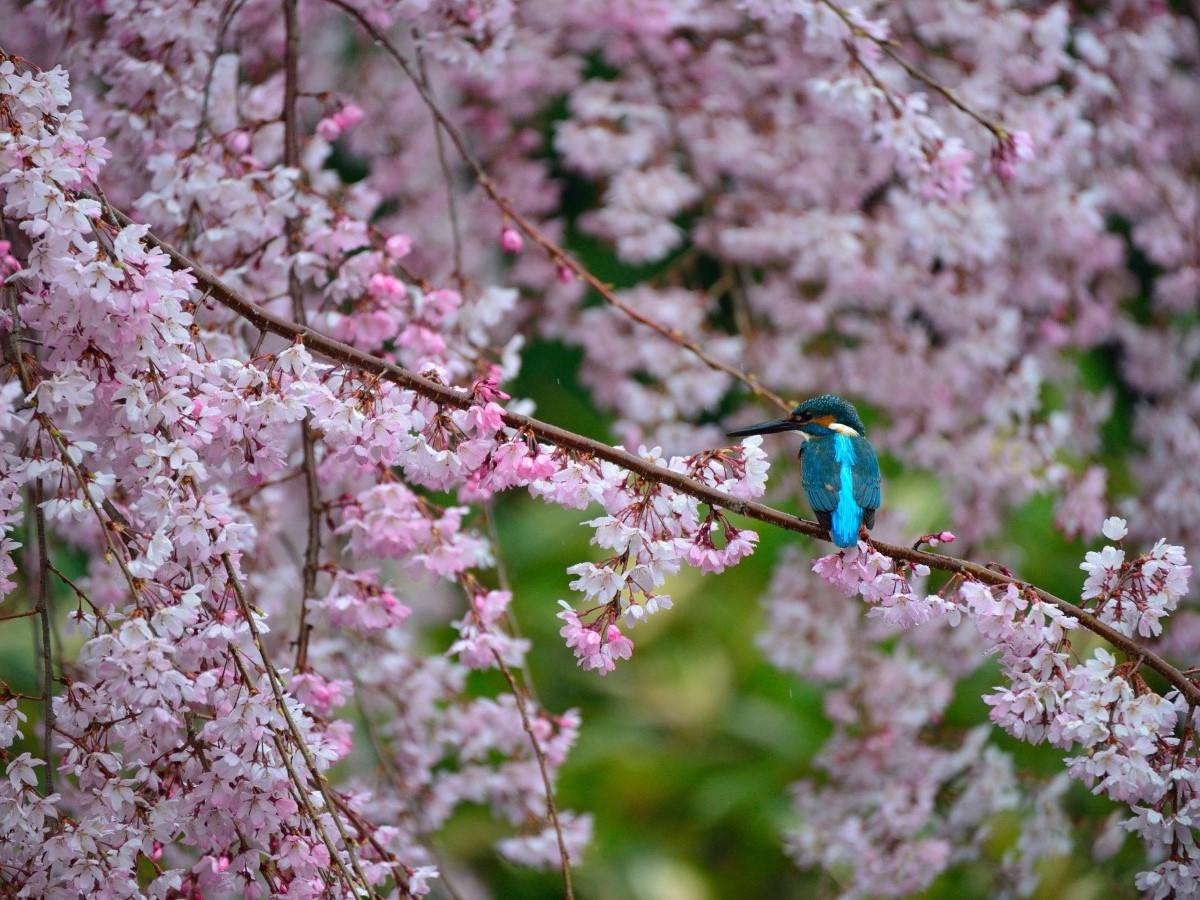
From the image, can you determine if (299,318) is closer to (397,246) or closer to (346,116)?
(397,246)

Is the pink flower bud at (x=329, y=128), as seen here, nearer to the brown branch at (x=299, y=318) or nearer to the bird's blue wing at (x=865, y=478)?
the brown branch at (x=299, y=318)

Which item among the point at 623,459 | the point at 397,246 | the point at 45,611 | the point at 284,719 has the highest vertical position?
the point at 397,246

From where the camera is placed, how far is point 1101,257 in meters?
3.65

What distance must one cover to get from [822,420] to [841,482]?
220 millimetres

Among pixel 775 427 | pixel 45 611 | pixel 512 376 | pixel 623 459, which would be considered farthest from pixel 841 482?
pixel 45 611

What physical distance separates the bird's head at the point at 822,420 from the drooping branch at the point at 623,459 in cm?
33

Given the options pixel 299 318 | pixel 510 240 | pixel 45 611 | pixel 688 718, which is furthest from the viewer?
pixel 688 718

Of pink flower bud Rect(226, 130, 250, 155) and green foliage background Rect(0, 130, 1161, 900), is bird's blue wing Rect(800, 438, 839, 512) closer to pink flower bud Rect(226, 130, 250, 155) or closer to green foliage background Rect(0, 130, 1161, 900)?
pink flower bud Rect(226, 130, 250, 155)

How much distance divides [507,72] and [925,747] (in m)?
2.09

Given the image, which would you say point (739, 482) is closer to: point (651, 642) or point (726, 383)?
point (726, 383)

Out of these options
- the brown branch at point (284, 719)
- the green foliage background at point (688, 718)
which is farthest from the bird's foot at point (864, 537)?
the green foliage background at point (688, 718)

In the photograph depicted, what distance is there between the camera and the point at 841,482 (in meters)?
1.84

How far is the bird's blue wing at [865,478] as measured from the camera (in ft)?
6.07

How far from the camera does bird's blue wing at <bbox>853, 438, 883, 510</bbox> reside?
1850mm
